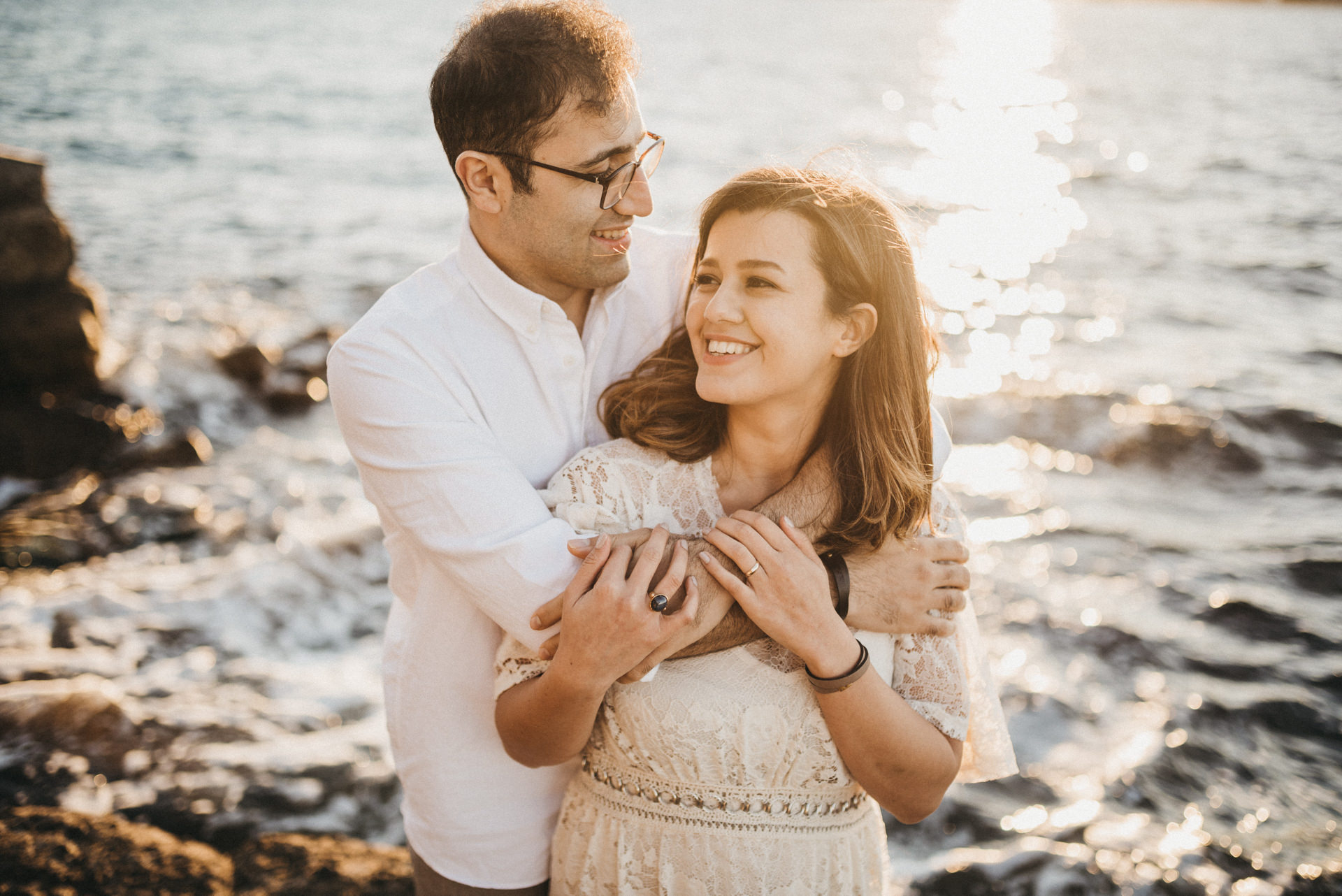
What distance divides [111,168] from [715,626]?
18.6 meters

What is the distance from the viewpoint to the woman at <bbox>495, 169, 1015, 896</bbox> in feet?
7.20

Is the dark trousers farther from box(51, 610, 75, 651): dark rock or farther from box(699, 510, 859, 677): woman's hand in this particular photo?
box(51, 610, 75, 651): dark rock

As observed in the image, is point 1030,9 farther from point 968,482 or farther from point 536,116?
point 536,116

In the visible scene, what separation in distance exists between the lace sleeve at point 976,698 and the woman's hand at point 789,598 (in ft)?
1.73

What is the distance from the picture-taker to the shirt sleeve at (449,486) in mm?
2223

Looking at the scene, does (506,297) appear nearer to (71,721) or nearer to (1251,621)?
(71,721)

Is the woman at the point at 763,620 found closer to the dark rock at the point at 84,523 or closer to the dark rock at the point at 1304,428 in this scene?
the dark rock at the point at 84,523

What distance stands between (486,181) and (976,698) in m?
1.99

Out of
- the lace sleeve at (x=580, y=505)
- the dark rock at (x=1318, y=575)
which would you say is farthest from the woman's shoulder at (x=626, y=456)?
the dark rock at (x=1318, y=575)

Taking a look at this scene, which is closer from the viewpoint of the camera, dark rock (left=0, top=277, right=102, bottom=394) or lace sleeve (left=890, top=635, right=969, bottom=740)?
lace sleeve (left=890, top=635, right=969, bottom=740)

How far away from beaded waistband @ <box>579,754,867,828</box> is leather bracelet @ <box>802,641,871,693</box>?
0.32 meters

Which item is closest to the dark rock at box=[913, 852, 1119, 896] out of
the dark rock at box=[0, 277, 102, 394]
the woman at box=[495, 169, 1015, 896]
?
the woman at box=[495, 169, 1015, 896]

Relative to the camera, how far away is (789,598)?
2176 mm

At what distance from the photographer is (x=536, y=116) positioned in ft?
8.41
